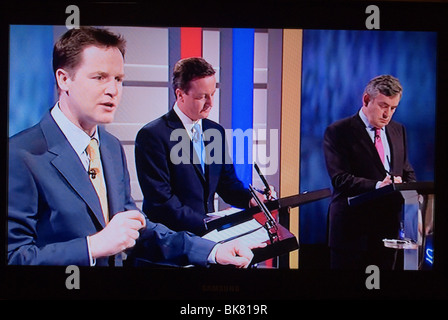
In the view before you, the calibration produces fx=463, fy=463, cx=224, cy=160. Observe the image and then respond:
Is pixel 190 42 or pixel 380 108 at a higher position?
pixel 190 42

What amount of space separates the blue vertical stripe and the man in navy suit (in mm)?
275

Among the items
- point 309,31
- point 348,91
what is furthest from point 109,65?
point 348,91

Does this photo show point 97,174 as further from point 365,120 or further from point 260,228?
point 365,120

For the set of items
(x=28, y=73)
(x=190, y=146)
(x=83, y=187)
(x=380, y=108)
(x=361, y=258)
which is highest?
(x=28, y=73)

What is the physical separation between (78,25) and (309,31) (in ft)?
2.50

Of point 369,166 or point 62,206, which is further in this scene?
point 369,166

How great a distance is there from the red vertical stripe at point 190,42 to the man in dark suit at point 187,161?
21 millimetres

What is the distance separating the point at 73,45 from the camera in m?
1.52

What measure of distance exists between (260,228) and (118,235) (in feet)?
1.55

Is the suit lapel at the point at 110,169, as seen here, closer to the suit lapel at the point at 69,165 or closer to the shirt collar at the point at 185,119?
the suit lapel at the point at 69,165

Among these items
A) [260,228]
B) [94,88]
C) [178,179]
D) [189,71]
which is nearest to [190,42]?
[189,71]

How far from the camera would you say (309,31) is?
1.54m

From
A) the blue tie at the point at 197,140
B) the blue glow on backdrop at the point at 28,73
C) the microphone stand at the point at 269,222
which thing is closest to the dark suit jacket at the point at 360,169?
the microphone stand at the point at 269,222
